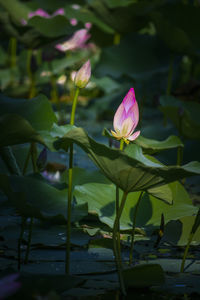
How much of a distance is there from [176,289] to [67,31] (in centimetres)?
195

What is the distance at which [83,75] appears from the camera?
3.84 ft

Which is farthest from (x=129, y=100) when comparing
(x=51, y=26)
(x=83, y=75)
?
(x=51, y=26)

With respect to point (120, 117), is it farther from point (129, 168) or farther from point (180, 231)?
point (180, 231)

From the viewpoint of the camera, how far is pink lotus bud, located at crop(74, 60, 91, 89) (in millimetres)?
1165

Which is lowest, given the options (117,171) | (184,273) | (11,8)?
(184,273)

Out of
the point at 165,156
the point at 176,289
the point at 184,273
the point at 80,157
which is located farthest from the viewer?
the point at 80,157

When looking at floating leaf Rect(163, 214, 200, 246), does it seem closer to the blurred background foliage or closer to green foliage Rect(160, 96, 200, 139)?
Result: green foliage Rect(160, 96, 200, 139)

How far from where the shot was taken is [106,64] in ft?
9.66

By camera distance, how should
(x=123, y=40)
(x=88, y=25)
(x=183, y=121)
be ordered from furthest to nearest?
(x=88, y=25) < (x=123, y=40) < (x=183, y=121)

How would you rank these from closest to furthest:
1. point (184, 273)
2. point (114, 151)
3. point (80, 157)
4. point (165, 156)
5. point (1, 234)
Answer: point (114, 151) → point (184, 273) → point (1, 234) → point (165, 156) → point (80, 157)

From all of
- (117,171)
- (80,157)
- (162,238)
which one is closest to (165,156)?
(80,157)

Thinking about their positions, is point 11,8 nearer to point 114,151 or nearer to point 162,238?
point 162,238

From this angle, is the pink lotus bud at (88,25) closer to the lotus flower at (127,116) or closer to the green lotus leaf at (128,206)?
the green lotus leaf at (128,206)

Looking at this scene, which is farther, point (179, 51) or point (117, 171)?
point (179, 51)
